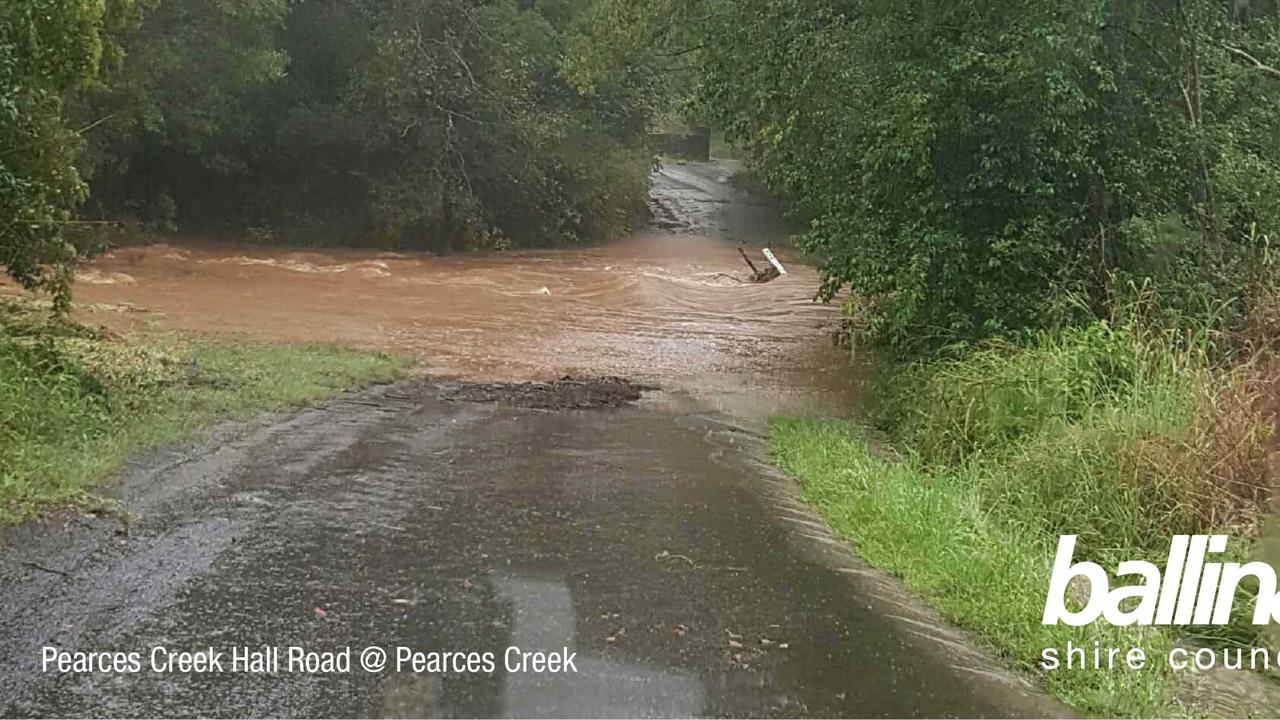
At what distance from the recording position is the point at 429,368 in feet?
48.0

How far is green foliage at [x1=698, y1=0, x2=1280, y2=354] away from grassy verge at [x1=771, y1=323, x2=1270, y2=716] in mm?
1015

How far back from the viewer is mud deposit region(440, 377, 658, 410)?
12.5m

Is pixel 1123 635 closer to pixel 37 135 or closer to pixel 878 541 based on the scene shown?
pixel 878 541

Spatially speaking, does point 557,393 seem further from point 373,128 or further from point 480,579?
point 373,128

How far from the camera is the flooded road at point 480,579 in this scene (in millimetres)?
5168

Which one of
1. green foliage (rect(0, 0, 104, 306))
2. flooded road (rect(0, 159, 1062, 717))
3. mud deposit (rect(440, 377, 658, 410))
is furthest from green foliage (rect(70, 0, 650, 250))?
flooded road (rect(0, 159, 1062, 717))

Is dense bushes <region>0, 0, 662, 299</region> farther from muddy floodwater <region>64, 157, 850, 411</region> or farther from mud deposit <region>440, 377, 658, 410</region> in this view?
mud deposit <region>440, 377, 658, 410</region>

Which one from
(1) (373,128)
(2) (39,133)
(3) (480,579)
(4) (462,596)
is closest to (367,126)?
(1) (373,128)

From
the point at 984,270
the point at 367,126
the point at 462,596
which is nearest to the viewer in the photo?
the point at 462,596

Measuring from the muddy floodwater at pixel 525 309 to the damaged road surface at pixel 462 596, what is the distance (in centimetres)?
556

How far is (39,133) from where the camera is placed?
971 cm

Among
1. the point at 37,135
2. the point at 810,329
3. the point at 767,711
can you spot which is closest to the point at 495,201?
the point at 810,329

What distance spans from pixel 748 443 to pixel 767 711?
Answer: 6.06 meters

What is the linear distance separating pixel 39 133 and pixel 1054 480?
804 centimetres
